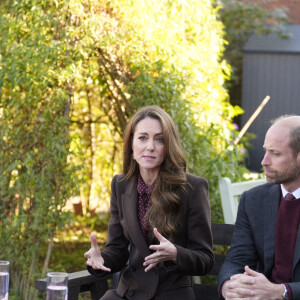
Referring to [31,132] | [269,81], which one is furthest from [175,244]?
[269,81]

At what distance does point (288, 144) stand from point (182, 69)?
2.30m

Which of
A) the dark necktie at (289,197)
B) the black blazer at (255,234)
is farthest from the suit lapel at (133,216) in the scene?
the dark necktie at (289,197)

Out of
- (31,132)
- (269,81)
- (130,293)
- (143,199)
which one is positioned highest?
(269,81)

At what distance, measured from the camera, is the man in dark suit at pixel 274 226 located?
324 cm

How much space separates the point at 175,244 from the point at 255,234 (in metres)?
0.41

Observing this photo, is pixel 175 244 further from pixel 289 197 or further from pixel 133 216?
pixel 289 197

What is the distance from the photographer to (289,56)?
49.5 ft

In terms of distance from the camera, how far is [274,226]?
3.31 metres

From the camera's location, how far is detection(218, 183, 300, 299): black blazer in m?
3.32

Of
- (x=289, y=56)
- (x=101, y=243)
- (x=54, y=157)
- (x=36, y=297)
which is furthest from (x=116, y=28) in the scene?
(x=289, y=56)

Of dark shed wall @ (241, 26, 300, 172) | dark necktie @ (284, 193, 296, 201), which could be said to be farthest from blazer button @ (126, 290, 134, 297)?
dark shed wall @ (241, 26, 300, 172)

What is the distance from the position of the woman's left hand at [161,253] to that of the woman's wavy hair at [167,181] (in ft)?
0.71

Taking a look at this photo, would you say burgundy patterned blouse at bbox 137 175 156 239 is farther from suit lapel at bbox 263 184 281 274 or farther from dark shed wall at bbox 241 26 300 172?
dark shed wall at bbox 241 26 300 172

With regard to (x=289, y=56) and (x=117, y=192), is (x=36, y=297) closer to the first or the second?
(x=117, y=192)
